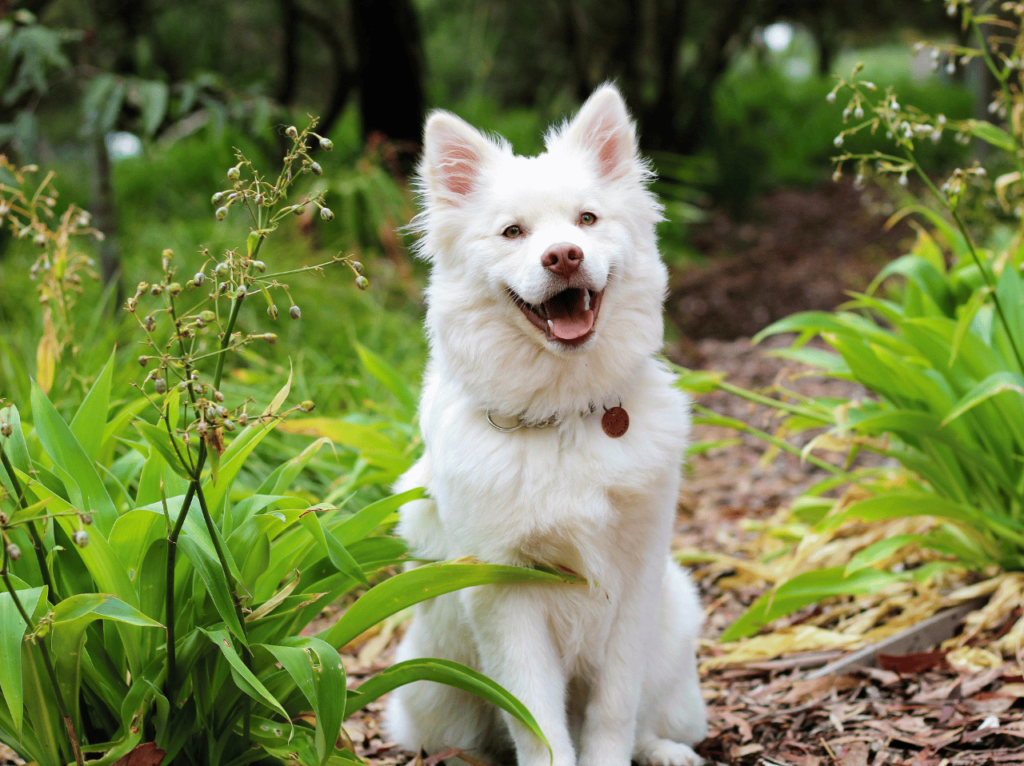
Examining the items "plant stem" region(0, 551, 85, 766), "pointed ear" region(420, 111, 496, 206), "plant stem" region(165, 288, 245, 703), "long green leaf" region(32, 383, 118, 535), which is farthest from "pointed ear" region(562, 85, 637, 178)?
"plant stem" region(0, 551, 85, 766)

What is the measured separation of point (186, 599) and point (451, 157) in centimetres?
128

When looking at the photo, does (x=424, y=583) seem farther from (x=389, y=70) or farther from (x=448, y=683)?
(x=389, y=70)

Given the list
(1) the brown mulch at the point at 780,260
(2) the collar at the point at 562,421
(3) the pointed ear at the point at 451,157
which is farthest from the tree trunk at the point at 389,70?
(2) the collar at the point at 562,421

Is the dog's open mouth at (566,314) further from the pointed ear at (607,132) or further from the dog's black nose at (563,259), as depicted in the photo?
the pointed ear at (607,132)

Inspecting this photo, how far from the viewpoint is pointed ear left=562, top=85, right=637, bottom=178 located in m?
2.24

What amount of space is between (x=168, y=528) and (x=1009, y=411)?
257 cm

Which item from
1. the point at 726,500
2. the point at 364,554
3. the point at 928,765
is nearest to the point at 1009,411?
the point at 928,765

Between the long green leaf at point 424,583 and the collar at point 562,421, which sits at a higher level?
the collar at point 562,421

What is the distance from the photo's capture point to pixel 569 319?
2014 millimetres

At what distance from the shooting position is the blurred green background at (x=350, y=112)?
4.14m

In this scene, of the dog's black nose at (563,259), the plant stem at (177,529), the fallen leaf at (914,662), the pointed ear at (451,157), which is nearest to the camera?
the plant stem at (177,529)

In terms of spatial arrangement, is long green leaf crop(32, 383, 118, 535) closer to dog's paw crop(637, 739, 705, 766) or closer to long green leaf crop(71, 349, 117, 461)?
long green leaf crop(71, 349, 117, 461)

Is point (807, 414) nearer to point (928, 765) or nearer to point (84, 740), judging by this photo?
point (928, 765)

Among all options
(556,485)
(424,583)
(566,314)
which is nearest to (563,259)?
(566,314)
